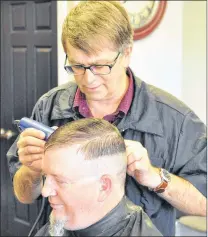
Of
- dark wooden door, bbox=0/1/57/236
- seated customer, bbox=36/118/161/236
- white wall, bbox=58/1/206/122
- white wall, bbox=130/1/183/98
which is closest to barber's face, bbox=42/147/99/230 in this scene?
seated customer, bbox=36/118/161/236

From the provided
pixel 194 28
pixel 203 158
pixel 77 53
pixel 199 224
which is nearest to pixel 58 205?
pixel 77 53

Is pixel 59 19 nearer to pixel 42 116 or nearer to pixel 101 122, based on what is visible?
pixel 42 116

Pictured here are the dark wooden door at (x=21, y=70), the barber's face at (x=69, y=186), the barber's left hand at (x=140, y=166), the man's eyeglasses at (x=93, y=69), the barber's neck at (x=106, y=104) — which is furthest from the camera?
the dark wooden door at (x=21, y=70)

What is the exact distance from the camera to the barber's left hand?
1.00 metres

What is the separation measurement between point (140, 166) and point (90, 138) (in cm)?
19

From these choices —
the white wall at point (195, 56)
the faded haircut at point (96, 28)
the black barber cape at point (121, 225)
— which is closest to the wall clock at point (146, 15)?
the white wall at point (195, 56)

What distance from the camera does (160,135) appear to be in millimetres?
1212

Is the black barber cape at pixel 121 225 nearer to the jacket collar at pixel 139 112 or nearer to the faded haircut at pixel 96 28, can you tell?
the jacket collar at pixel 139 112

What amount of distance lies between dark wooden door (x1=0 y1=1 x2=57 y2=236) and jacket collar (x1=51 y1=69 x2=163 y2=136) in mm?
285

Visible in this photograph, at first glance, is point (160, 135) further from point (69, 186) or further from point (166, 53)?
point (166, 53)

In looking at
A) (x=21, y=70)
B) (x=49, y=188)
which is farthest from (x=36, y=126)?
(x=21, y=70)

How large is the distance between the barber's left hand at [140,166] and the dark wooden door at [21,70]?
0.38 meters

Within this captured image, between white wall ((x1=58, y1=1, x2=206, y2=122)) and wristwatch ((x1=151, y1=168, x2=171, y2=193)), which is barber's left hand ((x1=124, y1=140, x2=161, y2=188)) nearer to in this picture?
wristwatch ((x1=151, y1=168, x2=171, y2=193))

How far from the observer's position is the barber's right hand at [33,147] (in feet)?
3.20
